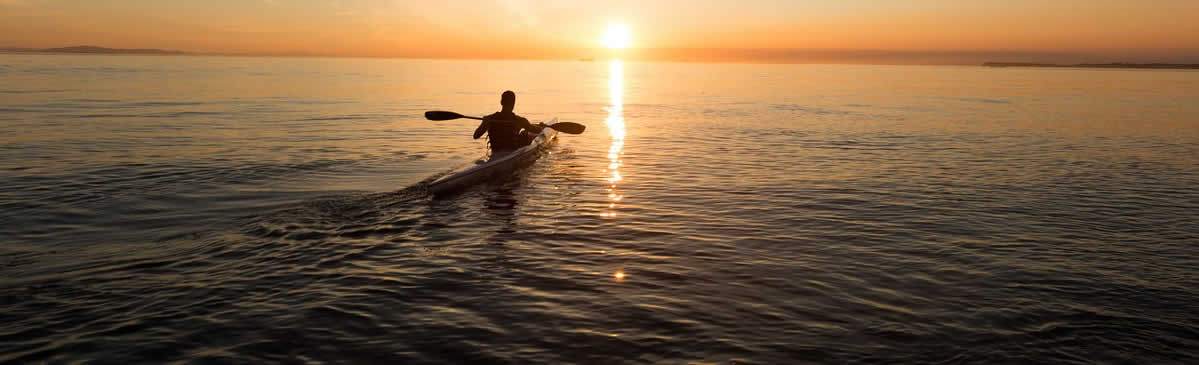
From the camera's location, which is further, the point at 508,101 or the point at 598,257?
the point at 508,101

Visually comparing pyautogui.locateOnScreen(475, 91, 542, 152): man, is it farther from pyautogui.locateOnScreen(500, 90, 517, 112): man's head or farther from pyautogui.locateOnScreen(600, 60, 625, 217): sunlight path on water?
pyautogui.locateOnScreen(600, 60, 625, 217): sunlight path on water

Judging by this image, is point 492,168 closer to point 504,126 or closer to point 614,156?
point 504,126

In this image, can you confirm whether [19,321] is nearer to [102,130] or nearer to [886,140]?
[102,130]

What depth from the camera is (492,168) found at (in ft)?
56.1

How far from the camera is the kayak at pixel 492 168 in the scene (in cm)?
1470

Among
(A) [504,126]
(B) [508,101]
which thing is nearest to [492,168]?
(A) [504,126]

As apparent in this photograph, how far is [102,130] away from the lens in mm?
26297

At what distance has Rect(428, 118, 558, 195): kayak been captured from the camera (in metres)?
14.7

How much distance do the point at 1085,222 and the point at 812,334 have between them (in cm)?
846

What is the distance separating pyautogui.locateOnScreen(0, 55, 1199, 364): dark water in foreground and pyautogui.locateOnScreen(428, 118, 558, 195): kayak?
330 millimetres

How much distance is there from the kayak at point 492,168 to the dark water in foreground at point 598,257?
33cm

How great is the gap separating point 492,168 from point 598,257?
7.54 meters

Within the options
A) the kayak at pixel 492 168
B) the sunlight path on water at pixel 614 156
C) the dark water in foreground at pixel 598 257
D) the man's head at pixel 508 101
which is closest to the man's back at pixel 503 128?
the man's head at pixel 508 101

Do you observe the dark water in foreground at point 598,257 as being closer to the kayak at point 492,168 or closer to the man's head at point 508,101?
the kayak at point 492,168
